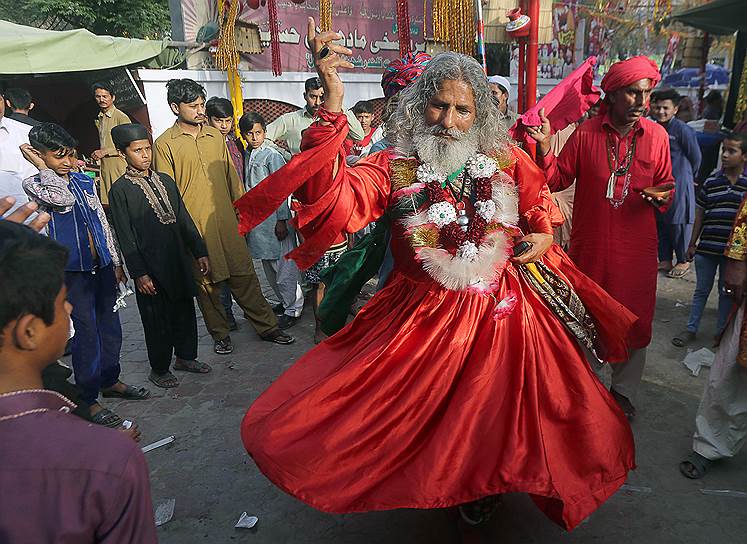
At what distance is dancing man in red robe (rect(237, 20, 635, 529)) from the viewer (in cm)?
211

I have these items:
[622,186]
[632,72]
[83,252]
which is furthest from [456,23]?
[83,252]

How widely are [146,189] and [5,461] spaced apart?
326cm

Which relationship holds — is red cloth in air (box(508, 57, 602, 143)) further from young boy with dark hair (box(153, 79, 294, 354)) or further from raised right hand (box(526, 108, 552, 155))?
young boy with dark hair (box(153, 79, 294, 354))

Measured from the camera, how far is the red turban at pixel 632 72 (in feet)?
10.8

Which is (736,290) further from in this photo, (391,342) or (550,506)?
(391,342)

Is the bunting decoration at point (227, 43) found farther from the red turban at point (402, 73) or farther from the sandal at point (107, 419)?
the sandal at point (107, 419)

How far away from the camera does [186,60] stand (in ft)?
39.3

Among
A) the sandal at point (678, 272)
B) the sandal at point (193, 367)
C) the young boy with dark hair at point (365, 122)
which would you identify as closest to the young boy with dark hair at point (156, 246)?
the sandal at point (193, 367)

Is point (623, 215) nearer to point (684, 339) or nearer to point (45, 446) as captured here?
point (684, 339)

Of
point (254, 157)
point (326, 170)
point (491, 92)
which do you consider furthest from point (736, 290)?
point (254, 157)

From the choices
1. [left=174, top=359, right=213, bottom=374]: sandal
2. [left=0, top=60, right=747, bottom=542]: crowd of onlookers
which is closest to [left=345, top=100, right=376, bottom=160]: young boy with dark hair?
[left=0, top=60, right=747, bottom=542]: crowd of onlookers

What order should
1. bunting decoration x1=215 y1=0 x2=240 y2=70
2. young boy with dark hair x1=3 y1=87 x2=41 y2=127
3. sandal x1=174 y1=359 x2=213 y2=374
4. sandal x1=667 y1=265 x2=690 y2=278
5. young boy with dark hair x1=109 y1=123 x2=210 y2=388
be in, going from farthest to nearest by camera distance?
1. bunting decoration x1=215 y1=0 x2=240 y2=70
2. sandal x1=667 y1=265 x2=690 y2=278
3. young boy with dark hair x1=3 y1=87 x2=41 y2=127
4. sandal x1=174 y1=359 x2=213 y2=374
5. young boy with dark hair x1=109 y1=123 x2=210 y2=388

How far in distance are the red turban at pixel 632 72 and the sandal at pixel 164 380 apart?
3795 millimetres

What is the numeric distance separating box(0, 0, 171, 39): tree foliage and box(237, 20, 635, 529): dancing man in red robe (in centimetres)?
2351
